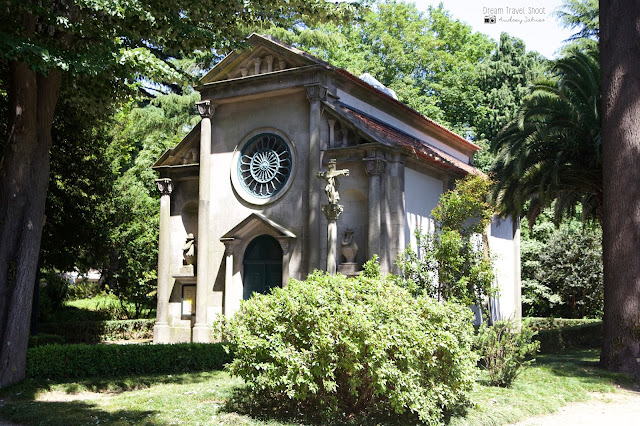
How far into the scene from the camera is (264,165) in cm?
2250


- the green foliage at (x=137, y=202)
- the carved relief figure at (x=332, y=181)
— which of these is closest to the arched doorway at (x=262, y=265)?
the carved relief figure at (x=332, y=181)

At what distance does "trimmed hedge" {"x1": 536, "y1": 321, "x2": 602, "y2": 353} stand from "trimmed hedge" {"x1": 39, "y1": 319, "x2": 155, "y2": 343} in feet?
52.9

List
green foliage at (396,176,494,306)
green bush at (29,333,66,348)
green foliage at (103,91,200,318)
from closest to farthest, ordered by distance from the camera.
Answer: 1. green foliage at (396,176,494,306)
2. green bush at (29,333,66,348)
3. green foliage at (103,91,200,318)

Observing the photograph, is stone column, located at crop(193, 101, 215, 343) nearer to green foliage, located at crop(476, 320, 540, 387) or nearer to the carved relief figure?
the carved relief figure

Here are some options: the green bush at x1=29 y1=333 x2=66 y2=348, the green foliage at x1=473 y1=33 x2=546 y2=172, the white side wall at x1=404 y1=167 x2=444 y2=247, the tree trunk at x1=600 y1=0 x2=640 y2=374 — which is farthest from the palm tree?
the green foliage at x1=473 y1=33 x2=546 y2=172

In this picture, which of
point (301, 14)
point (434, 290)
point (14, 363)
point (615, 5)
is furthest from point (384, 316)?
point (615, 5)

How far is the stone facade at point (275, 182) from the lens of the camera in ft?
66.3

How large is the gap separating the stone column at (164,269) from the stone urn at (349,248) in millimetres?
7622

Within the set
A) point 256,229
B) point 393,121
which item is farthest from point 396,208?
point 393,121

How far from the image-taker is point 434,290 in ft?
52.6

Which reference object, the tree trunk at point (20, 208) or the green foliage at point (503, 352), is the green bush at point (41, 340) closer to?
the tree trunk at point (20, 208)

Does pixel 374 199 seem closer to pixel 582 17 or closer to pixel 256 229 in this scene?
pixel 256 229

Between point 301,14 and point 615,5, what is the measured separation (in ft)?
26.1

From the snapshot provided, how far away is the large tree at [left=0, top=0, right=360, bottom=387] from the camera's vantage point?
1218cm
